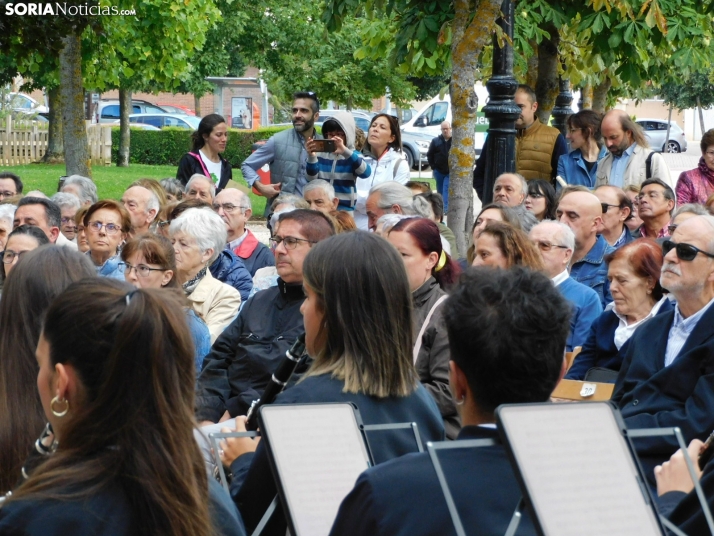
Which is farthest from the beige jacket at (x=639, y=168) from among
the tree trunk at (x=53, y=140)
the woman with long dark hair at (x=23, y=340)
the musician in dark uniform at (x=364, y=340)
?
the tree trunk at (x=53, y=140)

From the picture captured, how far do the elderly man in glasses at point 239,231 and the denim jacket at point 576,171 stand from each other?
3264mm

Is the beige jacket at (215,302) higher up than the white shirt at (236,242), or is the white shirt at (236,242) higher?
the white shirt at (236,242)

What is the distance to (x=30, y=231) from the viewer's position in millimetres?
6246

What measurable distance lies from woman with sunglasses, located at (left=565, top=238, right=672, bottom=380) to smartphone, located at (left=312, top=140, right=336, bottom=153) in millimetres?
4196

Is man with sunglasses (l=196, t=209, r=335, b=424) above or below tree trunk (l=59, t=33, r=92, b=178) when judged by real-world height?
below

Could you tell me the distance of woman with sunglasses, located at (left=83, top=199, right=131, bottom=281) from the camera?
23.7 feet

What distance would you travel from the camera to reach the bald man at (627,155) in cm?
916

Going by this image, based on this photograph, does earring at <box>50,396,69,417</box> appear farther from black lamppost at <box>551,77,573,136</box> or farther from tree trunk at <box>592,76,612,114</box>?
tree trunk at <box>592,76,612,114</box>

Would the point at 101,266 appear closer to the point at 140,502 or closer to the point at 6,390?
the point at 6,390

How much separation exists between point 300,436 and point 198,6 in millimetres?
20240

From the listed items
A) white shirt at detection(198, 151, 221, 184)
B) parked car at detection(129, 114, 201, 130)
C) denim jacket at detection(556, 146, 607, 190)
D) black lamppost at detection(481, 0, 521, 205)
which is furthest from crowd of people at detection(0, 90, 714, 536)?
parked car at detection(129, 114, 201, 130)

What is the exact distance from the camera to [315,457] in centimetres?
241

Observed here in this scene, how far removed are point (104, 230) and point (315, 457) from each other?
17.0ft

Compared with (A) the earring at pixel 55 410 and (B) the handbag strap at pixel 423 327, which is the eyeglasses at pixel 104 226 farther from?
(A) the earring at pixel 55 410
